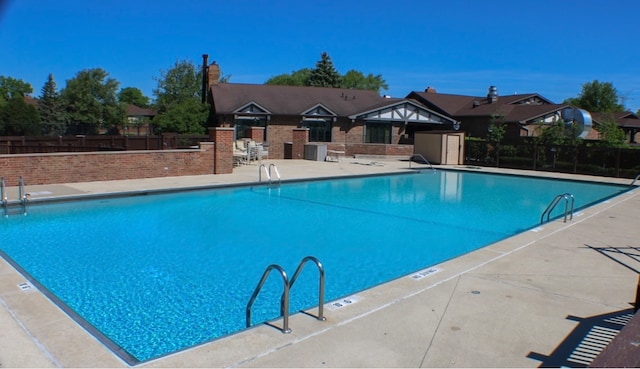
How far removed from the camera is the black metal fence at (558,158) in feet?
75.2

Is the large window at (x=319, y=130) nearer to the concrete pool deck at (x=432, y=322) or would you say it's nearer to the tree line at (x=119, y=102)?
the tree line at (x=119, y=102)

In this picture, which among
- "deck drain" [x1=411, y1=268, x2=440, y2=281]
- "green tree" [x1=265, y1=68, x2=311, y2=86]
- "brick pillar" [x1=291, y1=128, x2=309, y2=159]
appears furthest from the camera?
"green tree" [x1=265, y1=68, x2=311, y2=86]

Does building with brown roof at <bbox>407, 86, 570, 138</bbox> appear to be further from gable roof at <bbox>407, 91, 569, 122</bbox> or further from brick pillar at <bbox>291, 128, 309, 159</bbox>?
brick pillar at <bbox>291, 128, 309, 159</bbox>

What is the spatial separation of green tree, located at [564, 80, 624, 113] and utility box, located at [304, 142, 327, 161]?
51.0 m

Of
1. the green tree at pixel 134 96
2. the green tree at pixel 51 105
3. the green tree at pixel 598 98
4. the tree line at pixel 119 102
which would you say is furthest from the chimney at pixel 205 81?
the green tree at pixel 134 96

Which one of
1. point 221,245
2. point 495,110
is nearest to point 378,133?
point 495,110

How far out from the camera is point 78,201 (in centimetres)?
1333

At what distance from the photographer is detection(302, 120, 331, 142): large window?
109 ft

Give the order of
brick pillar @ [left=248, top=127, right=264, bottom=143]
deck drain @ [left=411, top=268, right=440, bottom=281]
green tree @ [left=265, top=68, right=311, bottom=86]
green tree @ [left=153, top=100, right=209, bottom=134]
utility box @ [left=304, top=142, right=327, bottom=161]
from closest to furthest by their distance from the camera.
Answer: deck drain @ [left=411, top=268, right=440, bottom=281]
brick pillar @ [left=248, top=127, right=264, bottom=143]
utility box @ [left=304, top=142, right=327, bottom=161]
green tree @ [left=153, top=100, right=209, bottom=134]
green tree @ [left=265, top=68, right=311, bottom=86]

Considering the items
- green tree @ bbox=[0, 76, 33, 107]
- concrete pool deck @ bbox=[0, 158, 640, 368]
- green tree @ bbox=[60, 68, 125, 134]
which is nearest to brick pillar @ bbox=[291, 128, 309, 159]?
concrete pool deck @ bbox=[0, 158, 640, 368]

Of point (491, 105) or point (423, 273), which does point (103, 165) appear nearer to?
point (423, 273)

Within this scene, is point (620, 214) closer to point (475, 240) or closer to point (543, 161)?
point (475, 240)

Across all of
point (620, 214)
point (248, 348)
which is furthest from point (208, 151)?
point (248, 348)

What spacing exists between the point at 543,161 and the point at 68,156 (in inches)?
852
